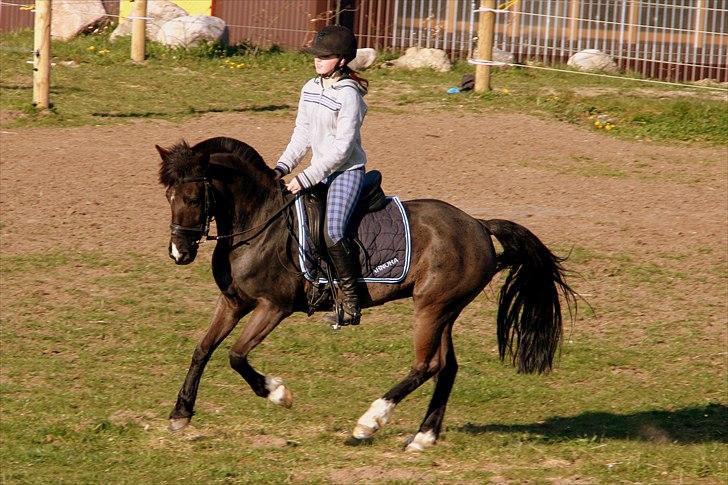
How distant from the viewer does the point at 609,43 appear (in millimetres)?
19922

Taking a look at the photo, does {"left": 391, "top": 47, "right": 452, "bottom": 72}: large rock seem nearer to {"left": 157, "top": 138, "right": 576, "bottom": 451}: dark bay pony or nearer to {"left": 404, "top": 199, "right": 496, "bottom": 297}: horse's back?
{"left": 157, "top": 138, "right": 576, "bottom": 451}: dark bay pony

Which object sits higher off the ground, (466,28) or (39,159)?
(466,28)

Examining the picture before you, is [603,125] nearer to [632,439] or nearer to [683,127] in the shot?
[683,127]

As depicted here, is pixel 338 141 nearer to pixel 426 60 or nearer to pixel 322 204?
pixel 322 204

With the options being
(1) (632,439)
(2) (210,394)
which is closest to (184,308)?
(2) (210,394)

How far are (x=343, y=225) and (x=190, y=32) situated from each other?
42.4 ft

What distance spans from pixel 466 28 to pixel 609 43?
260cm

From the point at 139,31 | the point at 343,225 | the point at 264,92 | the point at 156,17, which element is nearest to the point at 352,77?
the point at 343,225

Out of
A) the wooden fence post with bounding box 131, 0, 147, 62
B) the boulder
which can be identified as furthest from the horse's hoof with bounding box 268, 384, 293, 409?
the boulder

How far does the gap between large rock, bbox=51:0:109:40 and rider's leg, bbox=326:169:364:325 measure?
47.3 ft

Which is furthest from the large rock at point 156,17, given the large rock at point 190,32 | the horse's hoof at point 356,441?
the horse's hoof at point 356,441

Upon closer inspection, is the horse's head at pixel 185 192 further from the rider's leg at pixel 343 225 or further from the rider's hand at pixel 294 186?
the rider's leg at pixel 343 225

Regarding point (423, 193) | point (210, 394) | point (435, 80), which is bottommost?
point (210, 394)

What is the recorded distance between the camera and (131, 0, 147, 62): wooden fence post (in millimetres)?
18500
